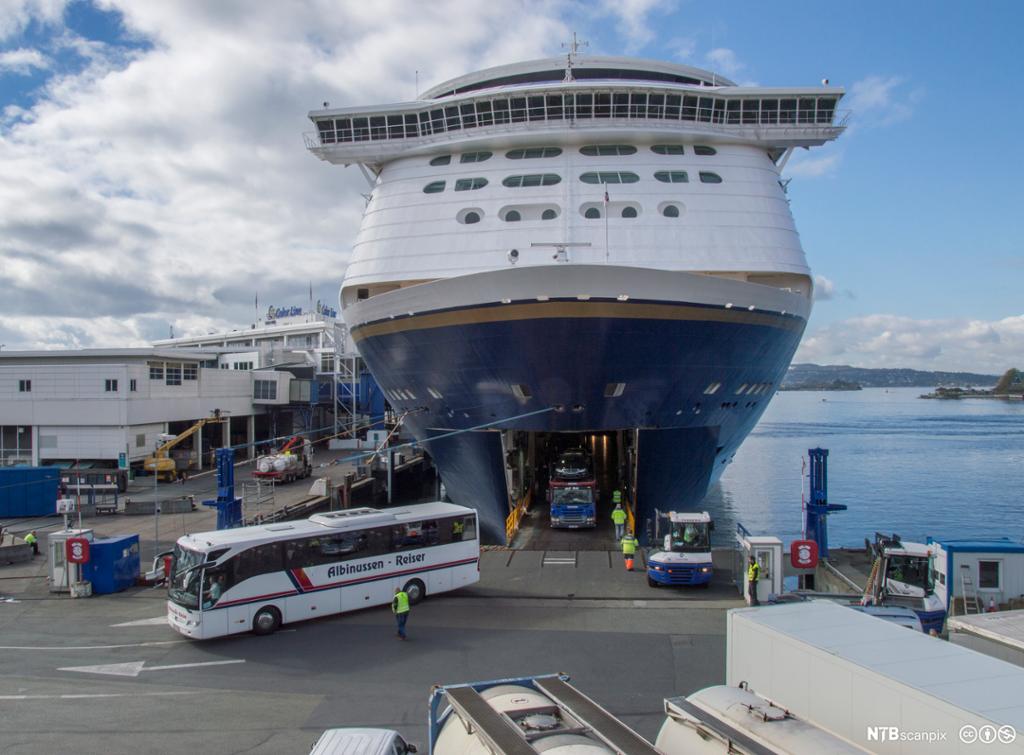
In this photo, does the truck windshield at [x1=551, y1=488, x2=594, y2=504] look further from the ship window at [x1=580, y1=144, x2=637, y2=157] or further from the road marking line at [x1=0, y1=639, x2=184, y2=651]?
the road marking line at [x1=0, y1=639, x2=184, y2=651]

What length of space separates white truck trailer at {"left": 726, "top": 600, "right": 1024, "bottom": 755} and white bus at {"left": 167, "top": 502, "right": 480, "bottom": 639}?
7467 mm

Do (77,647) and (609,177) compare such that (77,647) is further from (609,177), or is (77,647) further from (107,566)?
(609,177)

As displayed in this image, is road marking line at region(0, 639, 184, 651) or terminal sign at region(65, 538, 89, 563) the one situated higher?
terminal sign at region(65, 538, 89, 563)

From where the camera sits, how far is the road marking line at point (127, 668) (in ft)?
34.3

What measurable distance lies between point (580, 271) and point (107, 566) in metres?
10.9

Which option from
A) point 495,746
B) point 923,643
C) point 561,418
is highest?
point 561,418

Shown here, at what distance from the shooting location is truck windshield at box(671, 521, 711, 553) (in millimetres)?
→ 14695

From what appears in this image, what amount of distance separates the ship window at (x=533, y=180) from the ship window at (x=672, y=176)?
2.69 metres

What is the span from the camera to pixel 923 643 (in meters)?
6.09

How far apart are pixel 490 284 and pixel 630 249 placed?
4576 millimetres

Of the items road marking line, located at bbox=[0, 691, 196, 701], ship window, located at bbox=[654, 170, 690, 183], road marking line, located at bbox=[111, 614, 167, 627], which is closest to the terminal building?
road marking line, located at bbox=[111, 614, 167, 627]

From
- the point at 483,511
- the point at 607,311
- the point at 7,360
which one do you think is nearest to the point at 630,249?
the point at 607,311

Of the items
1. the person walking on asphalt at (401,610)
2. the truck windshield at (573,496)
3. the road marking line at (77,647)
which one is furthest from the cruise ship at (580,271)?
the road marking line at (77,647)

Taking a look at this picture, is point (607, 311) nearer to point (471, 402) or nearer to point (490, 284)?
point (490, 284)
